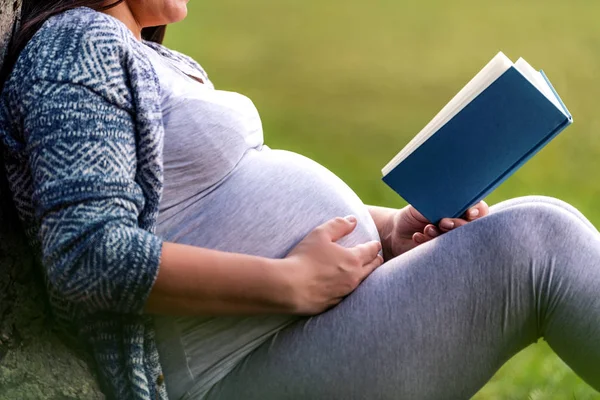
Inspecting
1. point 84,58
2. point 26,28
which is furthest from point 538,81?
point 26,28

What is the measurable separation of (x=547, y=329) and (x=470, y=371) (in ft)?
0.54

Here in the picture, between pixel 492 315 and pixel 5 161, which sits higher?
pixel 492 315

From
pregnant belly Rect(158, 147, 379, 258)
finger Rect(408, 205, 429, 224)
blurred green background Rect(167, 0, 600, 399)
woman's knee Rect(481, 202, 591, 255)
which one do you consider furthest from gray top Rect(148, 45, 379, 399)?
blurred green background Rect(167, 0, 600, 399)

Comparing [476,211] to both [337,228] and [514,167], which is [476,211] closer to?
[514,167]

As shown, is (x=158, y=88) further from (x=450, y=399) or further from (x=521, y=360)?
(x=521, y=360)

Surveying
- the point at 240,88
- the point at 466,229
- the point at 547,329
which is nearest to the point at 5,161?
the point at 466,229

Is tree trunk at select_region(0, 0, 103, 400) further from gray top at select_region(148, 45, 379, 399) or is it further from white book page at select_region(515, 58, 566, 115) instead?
white book page at select_region(515, 58, 566, 115)

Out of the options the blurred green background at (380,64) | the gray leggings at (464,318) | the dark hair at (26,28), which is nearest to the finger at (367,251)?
the gray leggings at (464,318)

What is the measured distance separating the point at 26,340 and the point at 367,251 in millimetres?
700

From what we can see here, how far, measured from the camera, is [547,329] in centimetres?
175

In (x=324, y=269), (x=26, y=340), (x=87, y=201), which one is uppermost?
(x=324, y=269)

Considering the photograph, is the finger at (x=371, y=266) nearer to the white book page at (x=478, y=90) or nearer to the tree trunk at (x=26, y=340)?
the white book page at (x=478, y=90)

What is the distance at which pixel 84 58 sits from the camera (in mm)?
1728

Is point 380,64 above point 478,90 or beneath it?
beneath
